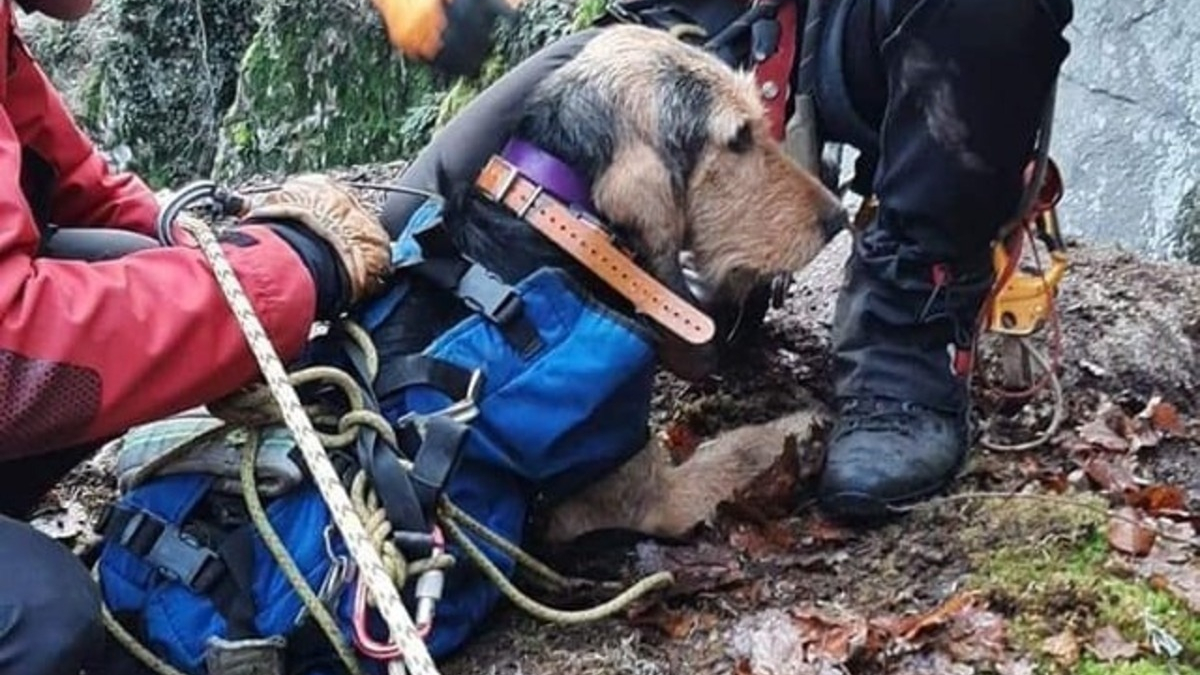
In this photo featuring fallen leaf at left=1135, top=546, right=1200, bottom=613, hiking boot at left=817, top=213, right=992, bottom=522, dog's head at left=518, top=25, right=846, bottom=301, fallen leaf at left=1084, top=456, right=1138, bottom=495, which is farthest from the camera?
fallen leaf at left=1084, top=456, right=1138, bottom=495

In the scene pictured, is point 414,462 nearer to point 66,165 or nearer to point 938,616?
point 938,616

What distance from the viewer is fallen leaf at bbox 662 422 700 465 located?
3.72m

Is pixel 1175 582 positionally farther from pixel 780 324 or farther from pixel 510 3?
Result: pixel 510 3

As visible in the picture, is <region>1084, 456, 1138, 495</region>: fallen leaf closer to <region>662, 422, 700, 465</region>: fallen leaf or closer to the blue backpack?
<region>662, 422, 700, 465</region>: fallen leaf

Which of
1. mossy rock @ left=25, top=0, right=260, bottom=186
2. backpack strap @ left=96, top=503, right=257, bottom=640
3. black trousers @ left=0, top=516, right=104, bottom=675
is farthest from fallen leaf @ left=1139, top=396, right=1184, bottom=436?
mossy rock @ left=25, top=0, right=260, bottom=186

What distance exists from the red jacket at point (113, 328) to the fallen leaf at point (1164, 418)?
207cm

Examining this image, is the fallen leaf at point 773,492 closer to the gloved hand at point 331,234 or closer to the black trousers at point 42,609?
the gloved hand at point 331,234

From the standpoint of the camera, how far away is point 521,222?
3.08m

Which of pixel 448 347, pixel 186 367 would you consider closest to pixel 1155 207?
pixel 448 347

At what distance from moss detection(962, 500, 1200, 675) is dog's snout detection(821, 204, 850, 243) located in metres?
0.64

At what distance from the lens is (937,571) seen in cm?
308

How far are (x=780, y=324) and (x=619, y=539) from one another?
3.99 feet

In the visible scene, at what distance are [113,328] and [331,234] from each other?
1.62 ft

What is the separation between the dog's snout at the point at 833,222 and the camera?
3.38 metres
